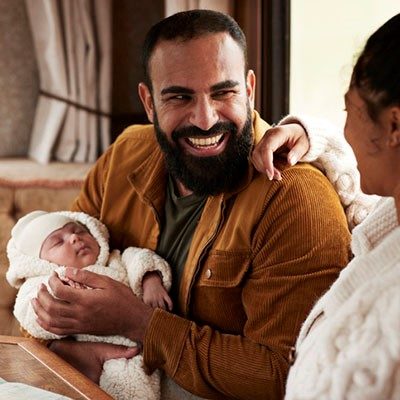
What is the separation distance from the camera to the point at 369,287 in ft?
3.34

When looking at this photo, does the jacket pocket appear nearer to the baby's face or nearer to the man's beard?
the man's beard

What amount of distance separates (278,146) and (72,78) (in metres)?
1.55

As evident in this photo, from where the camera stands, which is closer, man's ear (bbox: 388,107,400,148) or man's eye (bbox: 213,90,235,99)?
man's ear (bbox: 388,107,400,148)

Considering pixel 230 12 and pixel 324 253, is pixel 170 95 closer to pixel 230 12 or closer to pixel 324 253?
pixel 324 253

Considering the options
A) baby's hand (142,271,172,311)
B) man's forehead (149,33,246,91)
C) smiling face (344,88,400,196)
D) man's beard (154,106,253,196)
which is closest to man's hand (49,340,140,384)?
baby's hand (142,271,172,311)

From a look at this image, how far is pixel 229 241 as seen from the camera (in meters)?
1.80

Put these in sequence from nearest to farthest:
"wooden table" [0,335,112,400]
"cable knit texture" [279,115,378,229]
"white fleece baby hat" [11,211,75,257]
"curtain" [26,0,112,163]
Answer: "wooden table" [0,335,112,400], "cable knit texture" [279,115,378,229], "white fleece baby hat" [11,211,75,257], "curtain" [26,0,112,163]

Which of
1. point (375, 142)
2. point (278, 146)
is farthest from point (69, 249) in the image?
point (375, 142)

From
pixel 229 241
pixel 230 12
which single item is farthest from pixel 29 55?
pixel 229 241

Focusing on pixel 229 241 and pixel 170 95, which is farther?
pixel 170 95

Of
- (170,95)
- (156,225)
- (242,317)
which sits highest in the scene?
(170,95)

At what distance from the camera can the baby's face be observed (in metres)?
2.00

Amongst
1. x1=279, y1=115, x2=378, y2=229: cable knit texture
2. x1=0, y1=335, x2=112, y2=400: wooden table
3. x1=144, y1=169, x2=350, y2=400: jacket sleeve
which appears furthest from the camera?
x1=279, y1=115, x2=378, y2=229: cable knit texture

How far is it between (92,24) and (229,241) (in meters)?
1.59
